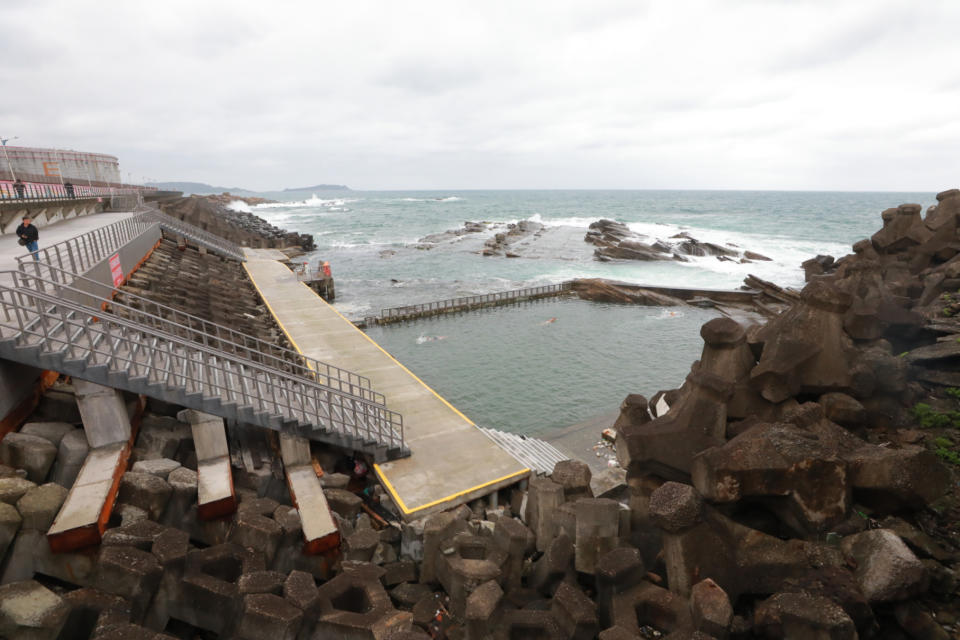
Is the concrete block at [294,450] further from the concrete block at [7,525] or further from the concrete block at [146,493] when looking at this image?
the concrete block at [7,525]

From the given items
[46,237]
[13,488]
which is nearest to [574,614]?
[13,488]

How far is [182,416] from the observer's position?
9.70 meters

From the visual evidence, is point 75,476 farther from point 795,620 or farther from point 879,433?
point 879,433

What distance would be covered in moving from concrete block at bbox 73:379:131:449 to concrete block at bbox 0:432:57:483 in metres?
0.63

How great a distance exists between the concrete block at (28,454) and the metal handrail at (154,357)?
144 cm

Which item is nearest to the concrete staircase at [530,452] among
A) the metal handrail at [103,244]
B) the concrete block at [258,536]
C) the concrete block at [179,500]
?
the concrete block at [258,536]

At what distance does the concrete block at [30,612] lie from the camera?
16.7 ft

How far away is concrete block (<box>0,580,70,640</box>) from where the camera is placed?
201 inches

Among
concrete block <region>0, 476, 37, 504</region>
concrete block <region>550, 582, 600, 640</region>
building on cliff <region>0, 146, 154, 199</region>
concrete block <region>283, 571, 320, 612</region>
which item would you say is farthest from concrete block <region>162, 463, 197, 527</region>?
building on cliff <region>0, 146, 154, 199</region>

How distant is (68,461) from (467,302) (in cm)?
2685

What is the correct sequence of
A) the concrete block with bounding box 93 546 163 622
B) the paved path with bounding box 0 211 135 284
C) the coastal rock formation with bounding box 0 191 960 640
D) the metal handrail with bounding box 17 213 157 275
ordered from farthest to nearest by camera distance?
the paved path with bounding box 0 211 135 284
the metal handrail with bounding box 17 213 157 275
the concrete block with bounding box 93 546 163 622
the coastal rock formation with bounding box 0 191 960 640

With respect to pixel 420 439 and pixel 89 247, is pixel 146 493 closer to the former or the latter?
pixel 420 439

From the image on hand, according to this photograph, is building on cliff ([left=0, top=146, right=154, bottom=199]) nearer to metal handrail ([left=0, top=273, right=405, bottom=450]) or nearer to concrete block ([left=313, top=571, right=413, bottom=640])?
metal handrail ([left=0, top=273, right=405, bottom=450])

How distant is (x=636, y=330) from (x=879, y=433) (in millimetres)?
21795
